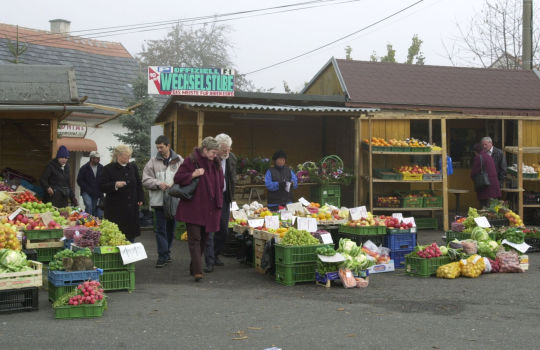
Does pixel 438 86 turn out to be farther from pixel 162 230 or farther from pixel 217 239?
pixel 162 230

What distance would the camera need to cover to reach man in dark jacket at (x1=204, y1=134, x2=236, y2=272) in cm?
948

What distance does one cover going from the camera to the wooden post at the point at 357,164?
1518cm

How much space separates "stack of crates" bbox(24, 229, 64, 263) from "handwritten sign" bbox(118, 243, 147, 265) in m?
1.69

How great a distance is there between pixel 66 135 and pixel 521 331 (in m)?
18.7

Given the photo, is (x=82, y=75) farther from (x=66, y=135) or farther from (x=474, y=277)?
(x=474, y=277)

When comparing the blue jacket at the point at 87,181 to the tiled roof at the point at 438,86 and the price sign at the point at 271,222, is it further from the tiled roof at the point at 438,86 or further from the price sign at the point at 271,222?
the tiled roof at the point at 438,86

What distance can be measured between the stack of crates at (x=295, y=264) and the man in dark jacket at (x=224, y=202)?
1.29 meters

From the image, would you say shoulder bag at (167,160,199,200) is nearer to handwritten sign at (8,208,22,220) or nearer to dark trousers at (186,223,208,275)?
dark trousers at (186,223,208,275)

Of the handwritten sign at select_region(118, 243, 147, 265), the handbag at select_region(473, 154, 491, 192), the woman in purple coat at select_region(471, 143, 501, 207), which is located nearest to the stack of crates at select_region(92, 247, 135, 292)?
the handwritten sign at select_region(118, 243, 147, 265)

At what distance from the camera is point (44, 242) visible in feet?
29.7

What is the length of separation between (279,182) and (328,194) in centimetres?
339

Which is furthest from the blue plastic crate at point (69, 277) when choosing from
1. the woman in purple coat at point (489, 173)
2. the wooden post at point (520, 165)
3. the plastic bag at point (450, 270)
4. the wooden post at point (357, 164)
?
the wooden post at point (520, 165)

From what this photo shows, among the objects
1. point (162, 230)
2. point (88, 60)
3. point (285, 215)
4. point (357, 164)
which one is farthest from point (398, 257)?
point (88, 60)

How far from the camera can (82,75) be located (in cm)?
2653
